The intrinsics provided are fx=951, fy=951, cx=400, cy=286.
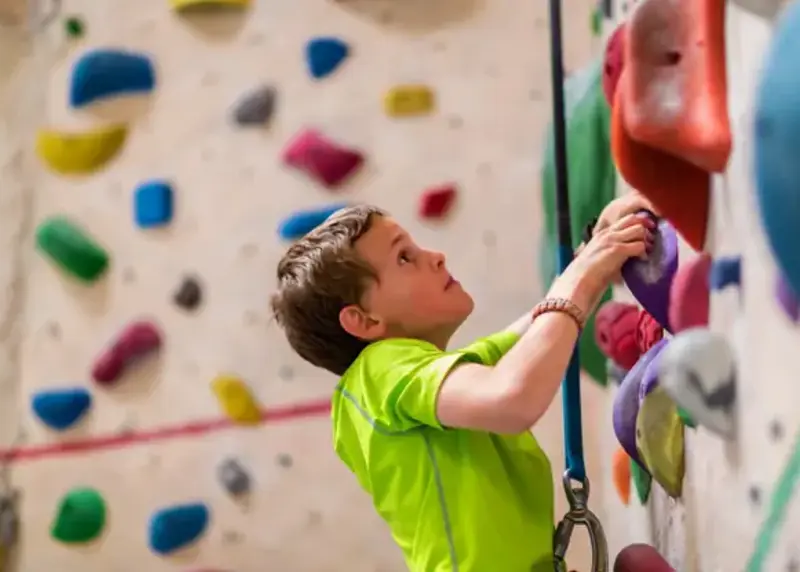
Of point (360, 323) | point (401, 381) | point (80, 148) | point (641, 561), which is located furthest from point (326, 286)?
point (80, 148)

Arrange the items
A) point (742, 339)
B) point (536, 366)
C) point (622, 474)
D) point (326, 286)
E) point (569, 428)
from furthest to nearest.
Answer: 1. point (622, 474)
2. point (326, 286)
3. point (569, 428)
4. point (536, 366)
5. point (742, 339)

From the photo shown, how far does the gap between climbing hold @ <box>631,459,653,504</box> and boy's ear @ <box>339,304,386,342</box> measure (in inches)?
12.6

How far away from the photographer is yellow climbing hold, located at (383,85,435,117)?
5.13ft

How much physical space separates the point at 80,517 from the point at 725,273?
1248 mm

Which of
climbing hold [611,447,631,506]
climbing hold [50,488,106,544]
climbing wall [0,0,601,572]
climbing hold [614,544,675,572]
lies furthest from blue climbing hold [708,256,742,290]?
climbing hold [50,488,106,544]

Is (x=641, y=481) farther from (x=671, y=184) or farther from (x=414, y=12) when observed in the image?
(x=414, y=12)

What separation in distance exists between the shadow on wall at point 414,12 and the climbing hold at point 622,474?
0.76m

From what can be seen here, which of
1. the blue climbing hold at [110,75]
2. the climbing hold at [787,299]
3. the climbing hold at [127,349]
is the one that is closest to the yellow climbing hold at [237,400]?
the climbing hold at [127,349]

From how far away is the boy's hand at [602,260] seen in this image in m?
0.80

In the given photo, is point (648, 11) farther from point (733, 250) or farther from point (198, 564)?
point (198, 564)

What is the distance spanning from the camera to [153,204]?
1603mm

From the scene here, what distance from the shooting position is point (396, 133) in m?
1.58

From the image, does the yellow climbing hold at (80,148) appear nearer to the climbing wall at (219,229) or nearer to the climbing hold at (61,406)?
the climbing wall at (219,229)

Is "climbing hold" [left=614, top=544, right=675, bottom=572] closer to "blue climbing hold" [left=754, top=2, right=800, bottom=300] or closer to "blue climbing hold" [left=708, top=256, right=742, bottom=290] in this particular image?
"blue climbing hold" [left=708, top=256, right=742, bottom=290]
